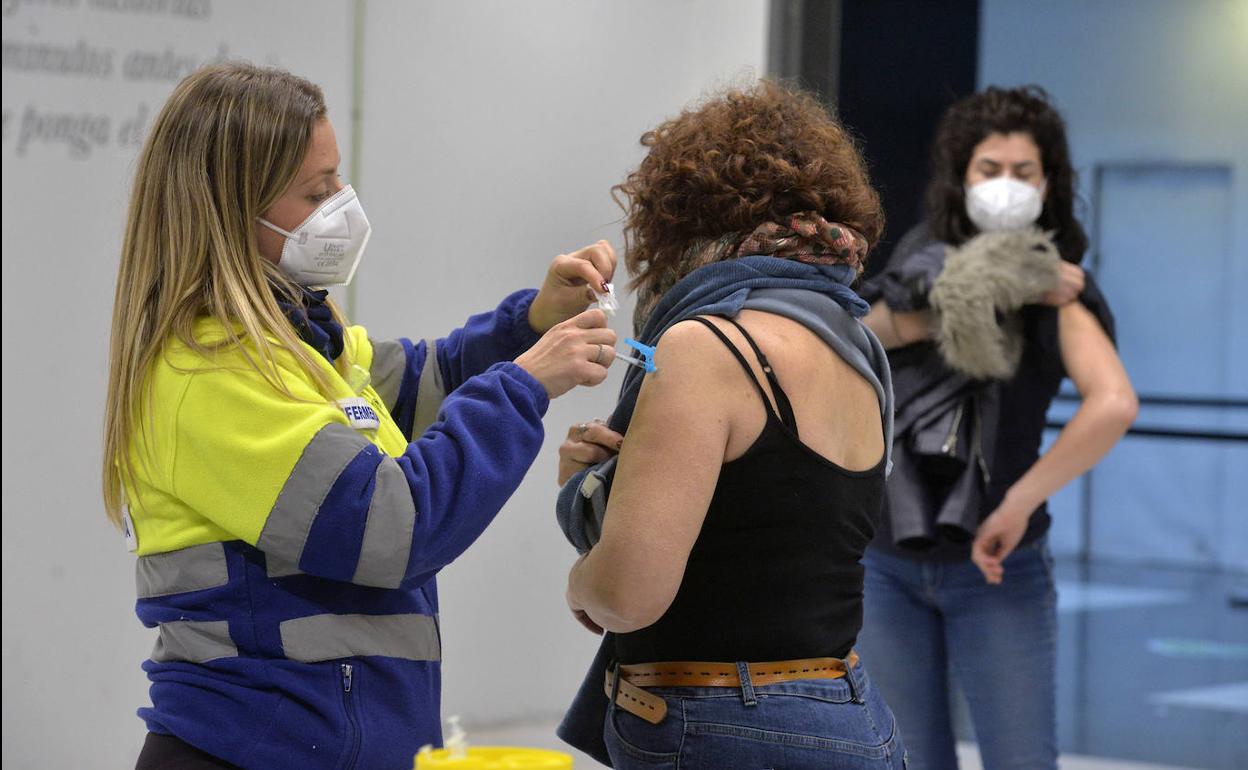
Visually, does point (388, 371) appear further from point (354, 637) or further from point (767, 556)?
point (767, 556)

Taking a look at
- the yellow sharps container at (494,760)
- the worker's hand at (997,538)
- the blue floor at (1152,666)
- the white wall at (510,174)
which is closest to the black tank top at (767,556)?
the yellow sharps container at (494,760)

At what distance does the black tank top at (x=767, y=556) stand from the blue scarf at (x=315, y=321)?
1.56 ft

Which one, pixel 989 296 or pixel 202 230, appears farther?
pixel 989 296

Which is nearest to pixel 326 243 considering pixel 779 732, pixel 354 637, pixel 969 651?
pixel 354 637

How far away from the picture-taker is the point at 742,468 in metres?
1.65

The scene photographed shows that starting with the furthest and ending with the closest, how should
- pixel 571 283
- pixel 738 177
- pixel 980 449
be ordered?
pixel 980 449
pixel 571 283
pixel 738 177

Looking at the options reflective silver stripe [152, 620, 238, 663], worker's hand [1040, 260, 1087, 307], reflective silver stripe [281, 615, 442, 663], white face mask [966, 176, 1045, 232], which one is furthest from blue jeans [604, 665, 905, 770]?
white face mask [966, 176, 1045, 232]

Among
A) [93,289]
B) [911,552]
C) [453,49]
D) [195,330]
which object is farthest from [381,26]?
[195,330]

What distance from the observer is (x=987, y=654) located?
2.75m

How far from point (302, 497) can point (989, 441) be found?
1.76 m

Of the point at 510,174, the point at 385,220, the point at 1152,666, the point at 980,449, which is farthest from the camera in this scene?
the point at 1152,666

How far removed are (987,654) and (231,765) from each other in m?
1.65

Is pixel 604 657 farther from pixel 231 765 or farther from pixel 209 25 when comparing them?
pixel 209 25

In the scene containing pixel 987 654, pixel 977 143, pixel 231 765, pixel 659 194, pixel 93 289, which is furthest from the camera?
pixel 93 289
